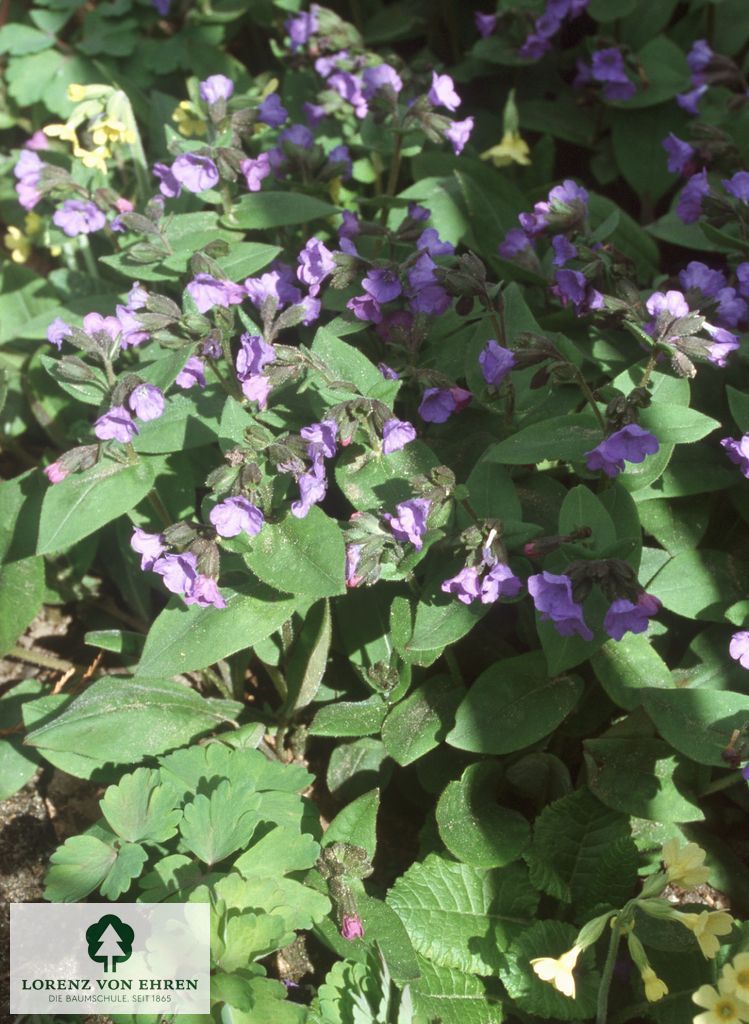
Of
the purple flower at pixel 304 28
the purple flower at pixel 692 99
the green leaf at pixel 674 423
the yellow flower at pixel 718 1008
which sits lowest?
the yellow flower at pixel 718 1008

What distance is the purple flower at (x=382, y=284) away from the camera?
2479 millimetres

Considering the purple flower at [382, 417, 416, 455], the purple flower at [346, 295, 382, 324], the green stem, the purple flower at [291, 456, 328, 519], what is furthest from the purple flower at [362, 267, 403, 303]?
the green stem

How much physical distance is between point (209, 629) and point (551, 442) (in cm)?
87

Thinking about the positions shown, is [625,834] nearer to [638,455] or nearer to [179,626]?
[638,455]

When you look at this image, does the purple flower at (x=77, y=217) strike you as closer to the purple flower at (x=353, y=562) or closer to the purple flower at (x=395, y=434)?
the purple flower at (x=395, y=434)

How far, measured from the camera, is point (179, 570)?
2.18 metres

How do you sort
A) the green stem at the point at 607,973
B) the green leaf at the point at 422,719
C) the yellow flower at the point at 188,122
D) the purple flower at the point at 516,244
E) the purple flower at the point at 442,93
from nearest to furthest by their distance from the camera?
1. the green stem at the point at 607,973
2. the green leaf at the point at 422,719
3. the purple flower at the point at 516,244
4. the purple flower at the point at 442,93
5. the yellow flower at the point at 188,122

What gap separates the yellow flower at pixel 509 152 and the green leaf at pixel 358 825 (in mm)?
2105

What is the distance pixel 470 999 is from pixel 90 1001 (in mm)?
804

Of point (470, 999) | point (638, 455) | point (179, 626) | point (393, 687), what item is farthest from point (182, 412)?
point (470, 999)

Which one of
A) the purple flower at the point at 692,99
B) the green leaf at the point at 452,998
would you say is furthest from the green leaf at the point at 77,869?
the purple flower at the point at 692,99

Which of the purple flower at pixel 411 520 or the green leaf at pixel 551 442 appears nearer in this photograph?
the purple flower at pixel 411 520

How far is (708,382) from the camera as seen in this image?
8.98 ft

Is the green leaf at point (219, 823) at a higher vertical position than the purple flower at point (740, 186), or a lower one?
lower
